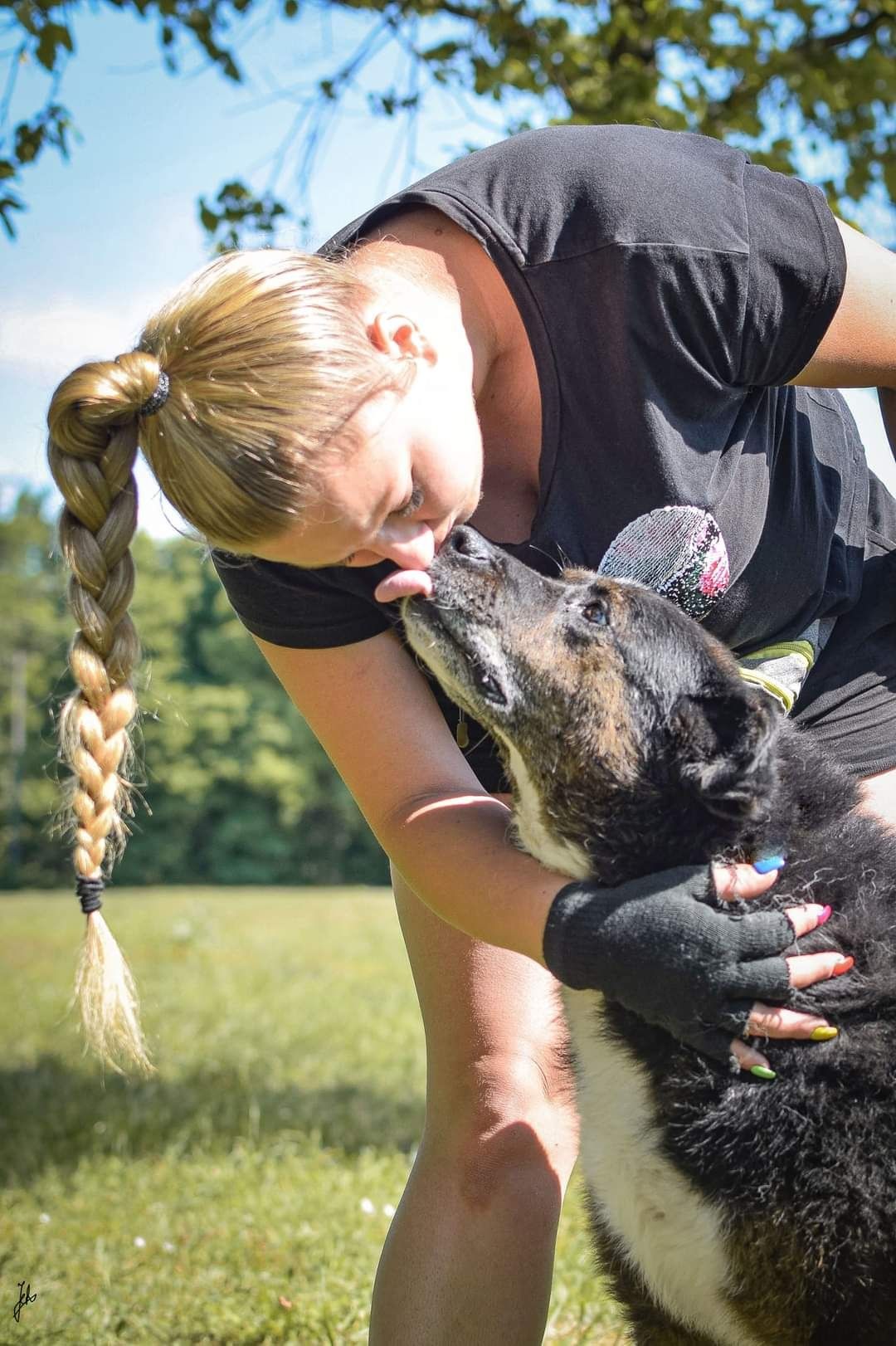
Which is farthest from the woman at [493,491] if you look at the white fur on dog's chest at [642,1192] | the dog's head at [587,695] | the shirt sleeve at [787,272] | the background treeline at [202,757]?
the background treeline at [202,757]

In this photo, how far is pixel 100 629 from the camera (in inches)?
106

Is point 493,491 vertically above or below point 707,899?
above

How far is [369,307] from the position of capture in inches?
99.5

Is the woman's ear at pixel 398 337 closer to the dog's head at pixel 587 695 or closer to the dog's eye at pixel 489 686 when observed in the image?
the dog's head at pixel 587 695

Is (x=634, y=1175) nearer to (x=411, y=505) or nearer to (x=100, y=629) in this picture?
(x=411, y=505)

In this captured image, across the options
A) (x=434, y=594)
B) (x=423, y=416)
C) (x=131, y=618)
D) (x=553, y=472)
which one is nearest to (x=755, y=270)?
(x=553, y=472)

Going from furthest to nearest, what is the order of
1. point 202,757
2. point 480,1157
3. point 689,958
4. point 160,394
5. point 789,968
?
point 202,757 < point 480,1157 < point 160,394 < point 789,968 < point 689,958

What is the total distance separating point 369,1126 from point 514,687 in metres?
3.89

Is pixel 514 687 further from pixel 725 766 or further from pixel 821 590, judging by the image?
pixel 821 590

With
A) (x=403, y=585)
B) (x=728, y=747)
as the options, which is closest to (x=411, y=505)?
(x=403, y=585)

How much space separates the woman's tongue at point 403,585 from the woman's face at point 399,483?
1.1 inches

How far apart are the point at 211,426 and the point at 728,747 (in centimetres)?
130

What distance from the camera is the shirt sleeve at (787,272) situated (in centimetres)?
255

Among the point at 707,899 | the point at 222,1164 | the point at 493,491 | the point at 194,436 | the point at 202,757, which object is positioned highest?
the point at 194,436
